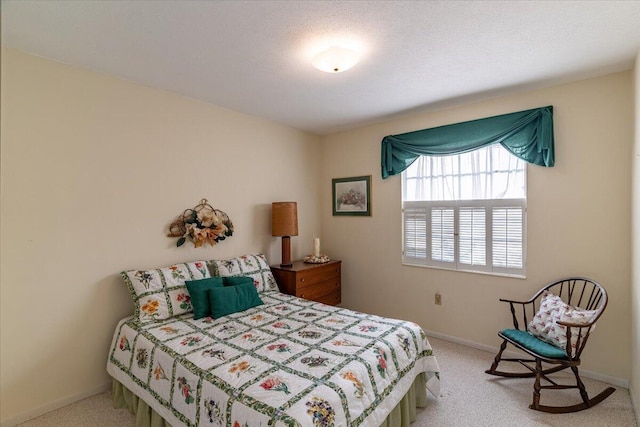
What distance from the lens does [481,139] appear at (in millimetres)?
3148

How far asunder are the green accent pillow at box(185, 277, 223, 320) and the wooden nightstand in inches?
38.2

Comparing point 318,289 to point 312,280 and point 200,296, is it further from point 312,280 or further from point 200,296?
point 200,296

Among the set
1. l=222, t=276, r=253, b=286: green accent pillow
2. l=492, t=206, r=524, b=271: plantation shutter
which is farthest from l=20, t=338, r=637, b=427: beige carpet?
l=222, t=276, r=253, b=286: green accent pillow

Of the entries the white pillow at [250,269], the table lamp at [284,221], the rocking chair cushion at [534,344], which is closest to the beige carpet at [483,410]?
the rocking chair cushion at [534,344]

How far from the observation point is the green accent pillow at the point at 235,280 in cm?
290

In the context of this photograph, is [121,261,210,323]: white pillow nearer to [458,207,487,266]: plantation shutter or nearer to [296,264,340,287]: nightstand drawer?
[296,264,340,287]: nightstand drawer

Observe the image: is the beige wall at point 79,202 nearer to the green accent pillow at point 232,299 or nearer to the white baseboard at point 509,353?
the green accent pillow at point 232,299

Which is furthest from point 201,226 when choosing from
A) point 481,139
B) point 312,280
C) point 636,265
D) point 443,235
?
point 636,265

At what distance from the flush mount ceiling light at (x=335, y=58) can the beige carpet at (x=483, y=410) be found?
8.15 ft

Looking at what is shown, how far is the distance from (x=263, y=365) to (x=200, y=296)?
41.2 inches

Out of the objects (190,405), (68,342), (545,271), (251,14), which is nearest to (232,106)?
(251,14)

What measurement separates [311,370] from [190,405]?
0.69 metres

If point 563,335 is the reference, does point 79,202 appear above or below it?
above

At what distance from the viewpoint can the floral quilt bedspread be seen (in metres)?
1.58
